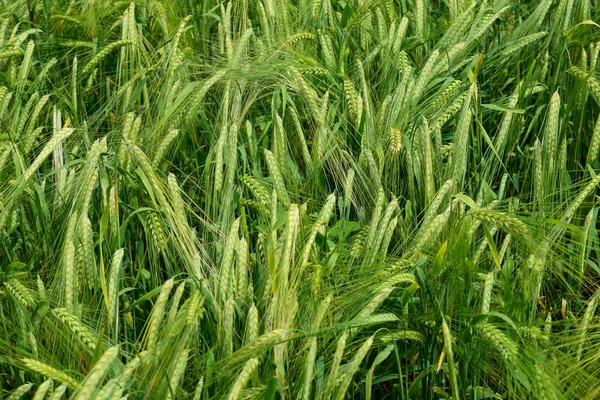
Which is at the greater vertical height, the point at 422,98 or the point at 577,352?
the point at 422,98

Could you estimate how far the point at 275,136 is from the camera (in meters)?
2.14

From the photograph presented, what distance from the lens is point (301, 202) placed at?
212 centimetres

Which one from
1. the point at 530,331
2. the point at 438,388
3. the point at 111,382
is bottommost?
the point at 438,388

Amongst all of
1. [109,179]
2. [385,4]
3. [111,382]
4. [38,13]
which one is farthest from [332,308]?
[38,13]

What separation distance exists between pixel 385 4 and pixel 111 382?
5.57ft

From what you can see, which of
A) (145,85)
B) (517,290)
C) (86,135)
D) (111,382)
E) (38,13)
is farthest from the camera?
(38,13)

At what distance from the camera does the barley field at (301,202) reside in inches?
63.7

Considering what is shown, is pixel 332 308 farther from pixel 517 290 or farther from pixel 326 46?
pixel 326 46

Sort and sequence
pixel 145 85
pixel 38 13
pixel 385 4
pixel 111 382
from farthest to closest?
pixel 38 13 < pixel 385 4 < pixel 145 85 < pixel 111 382

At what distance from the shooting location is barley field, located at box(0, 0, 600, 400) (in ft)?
5.31

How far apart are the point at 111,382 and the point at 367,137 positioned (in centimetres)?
101

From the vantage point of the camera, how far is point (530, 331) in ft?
5.44

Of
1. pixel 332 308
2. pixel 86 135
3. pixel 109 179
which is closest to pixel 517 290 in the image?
pixel 332 308

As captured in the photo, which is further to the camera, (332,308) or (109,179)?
(109,179)
